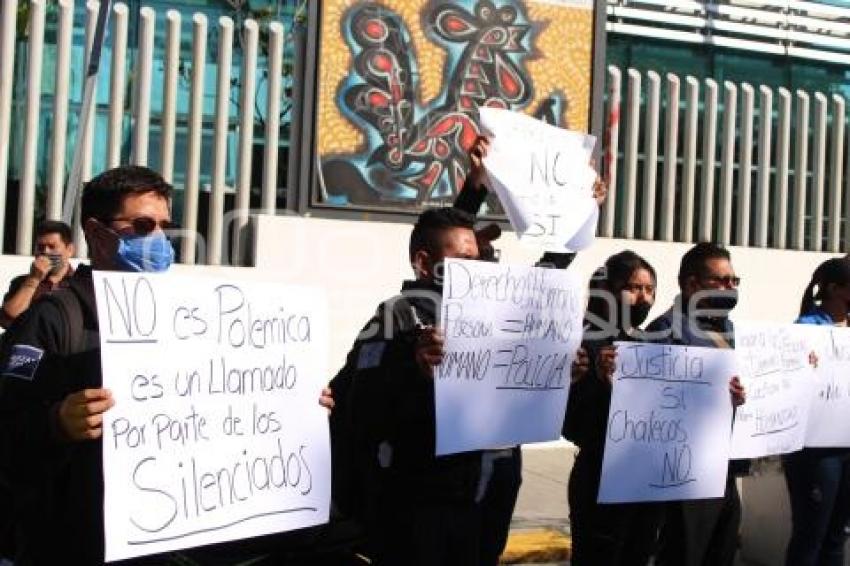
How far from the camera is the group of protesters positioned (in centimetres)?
257

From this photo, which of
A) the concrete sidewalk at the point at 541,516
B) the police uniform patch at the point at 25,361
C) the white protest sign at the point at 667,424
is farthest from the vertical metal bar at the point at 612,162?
the police uniform patch at the point at 25,361

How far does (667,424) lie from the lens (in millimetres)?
4285

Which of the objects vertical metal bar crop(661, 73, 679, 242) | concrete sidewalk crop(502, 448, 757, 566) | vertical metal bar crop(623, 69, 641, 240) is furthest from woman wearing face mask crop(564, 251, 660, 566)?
vertical metal bar crop(661, 73, 679, 242)

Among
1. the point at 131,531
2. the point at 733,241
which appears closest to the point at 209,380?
the point at 131,531

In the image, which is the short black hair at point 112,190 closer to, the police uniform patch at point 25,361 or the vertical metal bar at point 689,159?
the police uniform patch at point 25,361

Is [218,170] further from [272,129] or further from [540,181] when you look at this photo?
[540,181]

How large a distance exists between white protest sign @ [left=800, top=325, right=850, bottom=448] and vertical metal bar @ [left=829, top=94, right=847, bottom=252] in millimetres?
6767

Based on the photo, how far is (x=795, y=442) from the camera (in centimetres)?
471

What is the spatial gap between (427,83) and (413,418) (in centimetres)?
631

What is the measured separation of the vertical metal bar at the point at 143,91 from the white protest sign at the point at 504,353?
5.47 m

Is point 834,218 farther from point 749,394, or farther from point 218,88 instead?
point 749,394

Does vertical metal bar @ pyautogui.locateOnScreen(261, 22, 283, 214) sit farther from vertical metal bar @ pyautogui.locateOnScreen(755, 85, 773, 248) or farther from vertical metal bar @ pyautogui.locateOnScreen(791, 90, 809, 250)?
vertical metal bar @ pyautogui.locateOnScreen(791, 90, 809, 250)

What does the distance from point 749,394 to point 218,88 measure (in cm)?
582

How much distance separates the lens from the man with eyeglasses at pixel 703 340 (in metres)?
4.31
